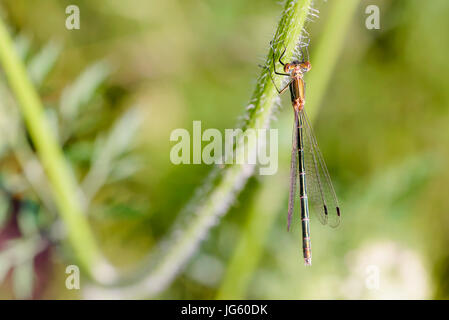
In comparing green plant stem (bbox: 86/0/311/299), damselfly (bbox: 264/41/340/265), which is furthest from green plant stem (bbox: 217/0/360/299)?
green plant stem (bbox: 86/0/311/299)

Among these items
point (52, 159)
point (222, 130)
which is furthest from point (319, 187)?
point (52, 159)

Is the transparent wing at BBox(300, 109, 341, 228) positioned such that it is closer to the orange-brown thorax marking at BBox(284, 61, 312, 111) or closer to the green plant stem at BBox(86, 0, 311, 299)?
the orange-brown thorax marking at BBox(284, 61, 312, 111)

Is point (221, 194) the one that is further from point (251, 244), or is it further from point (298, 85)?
point (251, 244)

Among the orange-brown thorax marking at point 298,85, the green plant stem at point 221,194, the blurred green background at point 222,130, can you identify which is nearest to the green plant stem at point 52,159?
the blurred green background at point 222,130

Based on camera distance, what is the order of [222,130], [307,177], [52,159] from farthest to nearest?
1. [222,130]
2. [307,177]
3. [52,159]

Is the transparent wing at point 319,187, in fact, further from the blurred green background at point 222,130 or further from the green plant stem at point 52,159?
the green plant stem at point 52,159

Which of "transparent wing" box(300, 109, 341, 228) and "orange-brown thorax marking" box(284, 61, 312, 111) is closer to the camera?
"orange-brown thorax marking" box(284, 61, 312, 111)

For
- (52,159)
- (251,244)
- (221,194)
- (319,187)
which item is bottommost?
(251,244)
